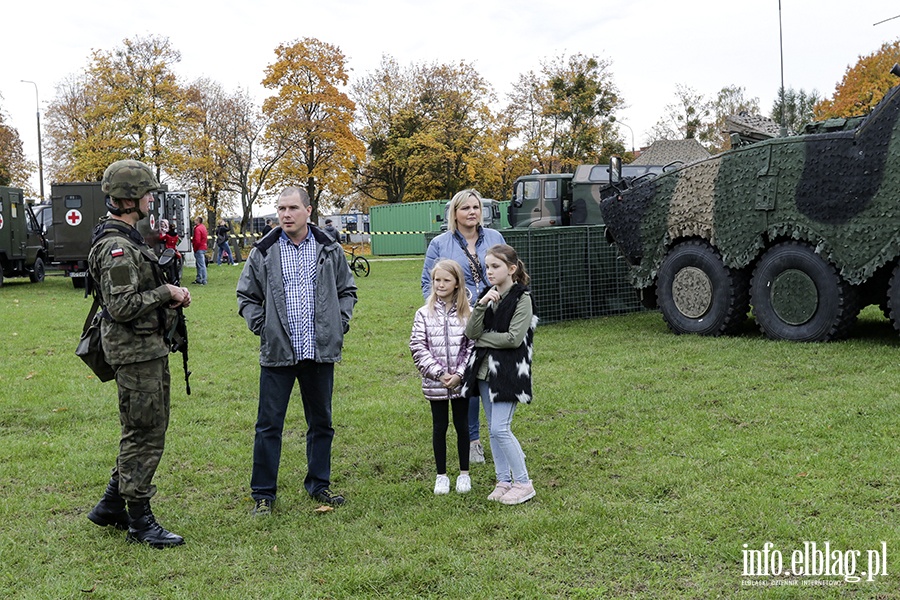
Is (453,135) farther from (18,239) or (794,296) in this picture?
(794,296)

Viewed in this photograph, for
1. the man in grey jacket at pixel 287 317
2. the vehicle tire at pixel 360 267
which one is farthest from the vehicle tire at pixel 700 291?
the vehicle tire at pixel 360 267

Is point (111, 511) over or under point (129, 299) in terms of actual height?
under

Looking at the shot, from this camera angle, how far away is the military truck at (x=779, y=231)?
9.70 m

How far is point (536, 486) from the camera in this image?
575cm

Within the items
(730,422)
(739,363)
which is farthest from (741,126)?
(730,422)

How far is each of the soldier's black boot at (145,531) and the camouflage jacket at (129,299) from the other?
82 centimetres

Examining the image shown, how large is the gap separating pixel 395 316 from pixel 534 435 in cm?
842

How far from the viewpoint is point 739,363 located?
9.59 m

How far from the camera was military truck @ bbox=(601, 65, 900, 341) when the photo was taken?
31.8ft

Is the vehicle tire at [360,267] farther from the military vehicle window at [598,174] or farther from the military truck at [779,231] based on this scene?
the military truck at [779,231]

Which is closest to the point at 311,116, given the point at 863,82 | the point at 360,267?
the point at 360,267

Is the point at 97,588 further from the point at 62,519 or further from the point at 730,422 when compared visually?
the point at 730,422

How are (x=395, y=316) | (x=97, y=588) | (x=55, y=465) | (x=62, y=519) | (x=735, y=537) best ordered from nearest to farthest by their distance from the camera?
(x=97, y=588) < (x=735, y=537) < (x=62, y=519) < (x=55, y=465) < (x=395, y=316)

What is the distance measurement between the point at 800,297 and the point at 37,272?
21.3m
